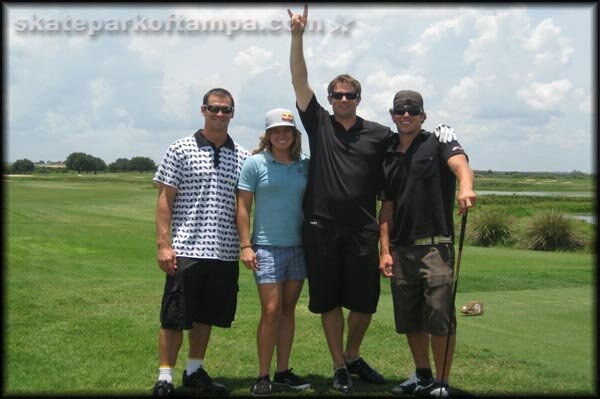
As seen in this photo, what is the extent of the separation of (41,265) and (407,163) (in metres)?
11.1

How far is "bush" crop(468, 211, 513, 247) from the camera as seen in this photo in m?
23.7

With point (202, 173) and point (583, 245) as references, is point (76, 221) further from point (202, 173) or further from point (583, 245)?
point (202, 173)

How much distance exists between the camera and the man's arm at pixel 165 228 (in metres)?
5.23

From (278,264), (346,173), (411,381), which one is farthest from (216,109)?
(411,381)

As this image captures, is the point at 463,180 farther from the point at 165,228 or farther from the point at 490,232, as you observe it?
the point at 490,232

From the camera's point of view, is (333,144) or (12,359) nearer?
(333,144)

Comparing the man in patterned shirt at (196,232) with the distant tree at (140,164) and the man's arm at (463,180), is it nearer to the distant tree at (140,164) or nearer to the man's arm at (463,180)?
the man's arm at (463,180)

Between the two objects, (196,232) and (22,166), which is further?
(22,166)

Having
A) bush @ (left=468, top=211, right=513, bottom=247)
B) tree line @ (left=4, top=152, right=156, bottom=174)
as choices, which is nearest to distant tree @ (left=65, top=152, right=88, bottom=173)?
tree line @ (left=4, top=152, right=156, bottom=174)

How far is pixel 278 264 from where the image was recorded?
17.4 feet

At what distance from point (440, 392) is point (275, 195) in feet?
6.03

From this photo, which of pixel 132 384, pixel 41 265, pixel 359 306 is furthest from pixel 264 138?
pixel 41 265

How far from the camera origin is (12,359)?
20.2 ft

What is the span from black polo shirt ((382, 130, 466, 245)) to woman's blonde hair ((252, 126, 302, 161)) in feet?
2.44
